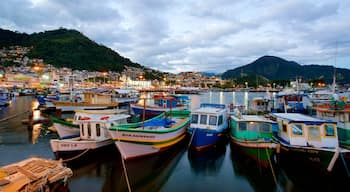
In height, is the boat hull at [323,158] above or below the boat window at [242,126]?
below

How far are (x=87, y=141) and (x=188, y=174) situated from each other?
6.42 meters

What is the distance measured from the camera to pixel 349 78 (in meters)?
159

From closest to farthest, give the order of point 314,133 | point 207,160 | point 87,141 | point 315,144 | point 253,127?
point 315,144 < point 314,133 < point 87,141 < point 253,127 < point 207,160

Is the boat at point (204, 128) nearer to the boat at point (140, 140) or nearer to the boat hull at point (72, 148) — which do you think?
the boat at point (140, 140)

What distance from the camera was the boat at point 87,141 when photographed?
1111 centimetres

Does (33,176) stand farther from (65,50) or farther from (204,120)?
(65,50)

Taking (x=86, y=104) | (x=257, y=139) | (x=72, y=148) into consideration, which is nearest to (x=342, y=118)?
(x=257, y=139)

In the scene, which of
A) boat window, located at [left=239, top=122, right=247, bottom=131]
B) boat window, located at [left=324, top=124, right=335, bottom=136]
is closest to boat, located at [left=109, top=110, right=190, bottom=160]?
boat window, located at [left=239, top=122, right=247, bottom=131]

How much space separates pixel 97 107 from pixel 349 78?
8125 inches

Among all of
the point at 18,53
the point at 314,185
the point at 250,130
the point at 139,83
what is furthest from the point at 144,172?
the point at 18,53

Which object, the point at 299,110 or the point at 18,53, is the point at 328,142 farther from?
the point at 18,53

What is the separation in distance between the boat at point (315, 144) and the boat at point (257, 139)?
2.92ft

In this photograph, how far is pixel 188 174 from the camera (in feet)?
34.2

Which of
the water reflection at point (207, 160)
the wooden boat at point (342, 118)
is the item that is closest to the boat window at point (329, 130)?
the wooden boat at point (342, 118)
